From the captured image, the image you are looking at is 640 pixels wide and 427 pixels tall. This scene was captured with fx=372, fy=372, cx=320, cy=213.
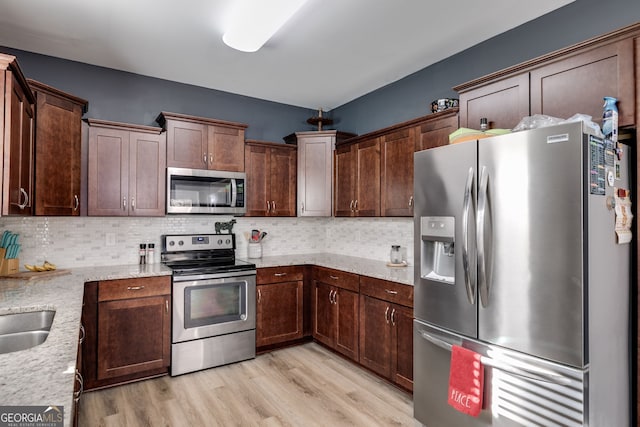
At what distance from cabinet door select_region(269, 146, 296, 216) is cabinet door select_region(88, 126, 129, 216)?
1430 millimetres

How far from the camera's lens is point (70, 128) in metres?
2.92

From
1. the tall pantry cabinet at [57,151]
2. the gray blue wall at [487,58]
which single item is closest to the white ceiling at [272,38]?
the gray blue wall at [487,58]

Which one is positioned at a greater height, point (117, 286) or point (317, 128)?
point (317, 128)

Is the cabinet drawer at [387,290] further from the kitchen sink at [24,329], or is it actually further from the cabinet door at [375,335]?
the kitchen sink at [24,329]

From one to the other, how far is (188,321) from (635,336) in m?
3.06

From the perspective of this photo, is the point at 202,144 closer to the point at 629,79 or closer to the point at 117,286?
the point at 117,286

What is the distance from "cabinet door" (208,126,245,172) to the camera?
12.1ft

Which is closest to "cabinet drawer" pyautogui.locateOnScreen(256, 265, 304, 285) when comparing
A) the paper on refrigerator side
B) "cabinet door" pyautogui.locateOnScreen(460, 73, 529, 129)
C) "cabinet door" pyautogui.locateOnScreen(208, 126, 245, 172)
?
"cabinet door" pyautogui.locateOnScreen(208, 126, 245, 172)

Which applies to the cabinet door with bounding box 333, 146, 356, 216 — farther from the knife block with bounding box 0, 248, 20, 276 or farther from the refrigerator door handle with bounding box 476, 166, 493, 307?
the knife block with bounding box 0, 248, 20, 276

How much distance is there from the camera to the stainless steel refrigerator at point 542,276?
1637mm

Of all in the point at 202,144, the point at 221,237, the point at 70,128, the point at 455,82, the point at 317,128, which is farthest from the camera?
the point at 317,128

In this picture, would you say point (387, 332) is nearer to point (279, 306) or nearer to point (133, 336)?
point (279, 306)

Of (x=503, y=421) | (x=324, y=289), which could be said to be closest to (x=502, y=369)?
(x=503, y=421)

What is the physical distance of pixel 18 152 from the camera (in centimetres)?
212
